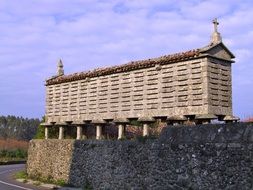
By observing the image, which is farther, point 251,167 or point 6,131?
point 6,131

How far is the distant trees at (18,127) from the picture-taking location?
92.6 meters

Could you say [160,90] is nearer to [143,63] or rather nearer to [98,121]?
[143,63]

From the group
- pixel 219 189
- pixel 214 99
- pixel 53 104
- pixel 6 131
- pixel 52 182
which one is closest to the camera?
pixel 219 189

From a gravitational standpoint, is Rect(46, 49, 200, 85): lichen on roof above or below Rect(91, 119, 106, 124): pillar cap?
above

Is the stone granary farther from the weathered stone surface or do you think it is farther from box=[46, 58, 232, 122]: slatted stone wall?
the weathered stone surface

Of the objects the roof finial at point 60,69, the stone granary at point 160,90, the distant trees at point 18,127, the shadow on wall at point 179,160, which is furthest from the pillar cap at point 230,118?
the distant trees at point 18,127

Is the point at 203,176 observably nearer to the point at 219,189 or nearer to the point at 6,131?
the point at 219,189

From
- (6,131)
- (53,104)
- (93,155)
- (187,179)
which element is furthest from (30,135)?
(187,179)

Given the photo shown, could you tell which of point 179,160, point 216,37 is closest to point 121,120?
point 216,37

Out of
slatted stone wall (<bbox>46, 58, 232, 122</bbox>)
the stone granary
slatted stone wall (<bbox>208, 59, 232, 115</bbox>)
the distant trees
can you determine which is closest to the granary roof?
the stone granary

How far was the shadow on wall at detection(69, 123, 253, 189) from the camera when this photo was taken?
34.2 feet

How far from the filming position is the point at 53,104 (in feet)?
75.7

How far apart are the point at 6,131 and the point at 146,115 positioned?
283 feet

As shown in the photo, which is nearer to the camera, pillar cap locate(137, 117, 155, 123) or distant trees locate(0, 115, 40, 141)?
pillar cap locate(137, 117, 155, 123)
